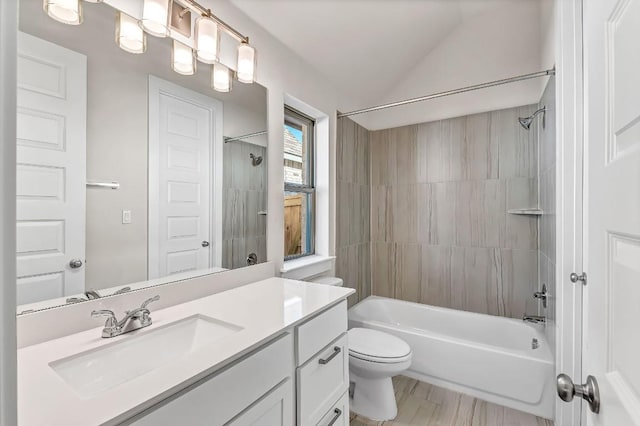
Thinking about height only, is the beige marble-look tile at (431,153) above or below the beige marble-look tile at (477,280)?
above

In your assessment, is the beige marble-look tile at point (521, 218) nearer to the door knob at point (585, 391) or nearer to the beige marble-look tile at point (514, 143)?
the beige marble-look tile at point (514, 143)

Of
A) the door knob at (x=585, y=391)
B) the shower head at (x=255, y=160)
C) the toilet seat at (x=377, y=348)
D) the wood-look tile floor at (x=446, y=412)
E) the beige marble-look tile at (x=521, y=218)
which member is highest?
the shower head at (x=255, y=160)

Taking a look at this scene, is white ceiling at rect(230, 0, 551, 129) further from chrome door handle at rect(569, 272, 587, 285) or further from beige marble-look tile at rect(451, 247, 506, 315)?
chrome door handle at rect(569, 272, 587, 285)

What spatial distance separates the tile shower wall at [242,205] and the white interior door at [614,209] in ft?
4.67

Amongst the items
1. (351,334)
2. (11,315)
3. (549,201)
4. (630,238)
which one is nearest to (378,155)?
(549,201)

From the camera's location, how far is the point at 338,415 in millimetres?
1332

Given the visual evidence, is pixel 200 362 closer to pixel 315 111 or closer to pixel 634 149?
pixel 634 149

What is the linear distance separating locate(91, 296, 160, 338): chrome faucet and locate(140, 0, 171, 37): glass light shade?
1087 mm

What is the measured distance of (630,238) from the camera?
439mm

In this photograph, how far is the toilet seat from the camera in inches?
69.5

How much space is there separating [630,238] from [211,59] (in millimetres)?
1577

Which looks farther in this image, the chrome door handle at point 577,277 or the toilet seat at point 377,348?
the toilet seat at point 377,348

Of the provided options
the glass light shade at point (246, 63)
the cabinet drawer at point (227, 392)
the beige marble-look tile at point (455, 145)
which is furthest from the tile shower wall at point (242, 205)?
the beige marble-look tile at point (455, 145)

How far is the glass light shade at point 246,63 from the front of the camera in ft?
5.00
